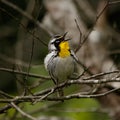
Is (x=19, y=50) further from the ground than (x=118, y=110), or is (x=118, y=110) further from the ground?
(x=19, y=50)

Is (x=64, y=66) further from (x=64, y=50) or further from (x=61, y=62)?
(x=64, y=50)

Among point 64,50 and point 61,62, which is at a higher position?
point 64,50

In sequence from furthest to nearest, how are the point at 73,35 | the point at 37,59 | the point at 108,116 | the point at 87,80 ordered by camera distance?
the point at 37,59 → the point at 73,35 → the point at 108,116 → the point at 87,80

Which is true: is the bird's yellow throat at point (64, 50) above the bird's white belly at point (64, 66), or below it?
above

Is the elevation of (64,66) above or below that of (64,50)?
below

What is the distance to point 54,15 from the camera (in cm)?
888

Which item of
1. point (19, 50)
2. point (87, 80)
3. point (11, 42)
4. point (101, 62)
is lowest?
point (87, 80)

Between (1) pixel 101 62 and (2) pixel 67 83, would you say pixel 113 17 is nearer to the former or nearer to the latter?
(1) pixel 101 62

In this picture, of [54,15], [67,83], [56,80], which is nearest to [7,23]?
[54,15]

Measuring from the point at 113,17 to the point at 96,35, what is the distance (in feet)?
7.20

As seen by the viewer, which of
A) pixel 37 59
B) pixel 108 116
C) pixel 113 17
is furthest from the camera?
pixel 113 17

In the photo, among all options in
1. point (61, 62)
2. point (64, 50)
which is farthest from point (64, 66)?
point (64, 50)

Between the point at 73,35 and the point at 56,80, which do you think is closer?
the point at 56,80

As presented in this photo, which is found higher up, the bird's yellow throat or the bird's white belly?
the bird's yellow throat
